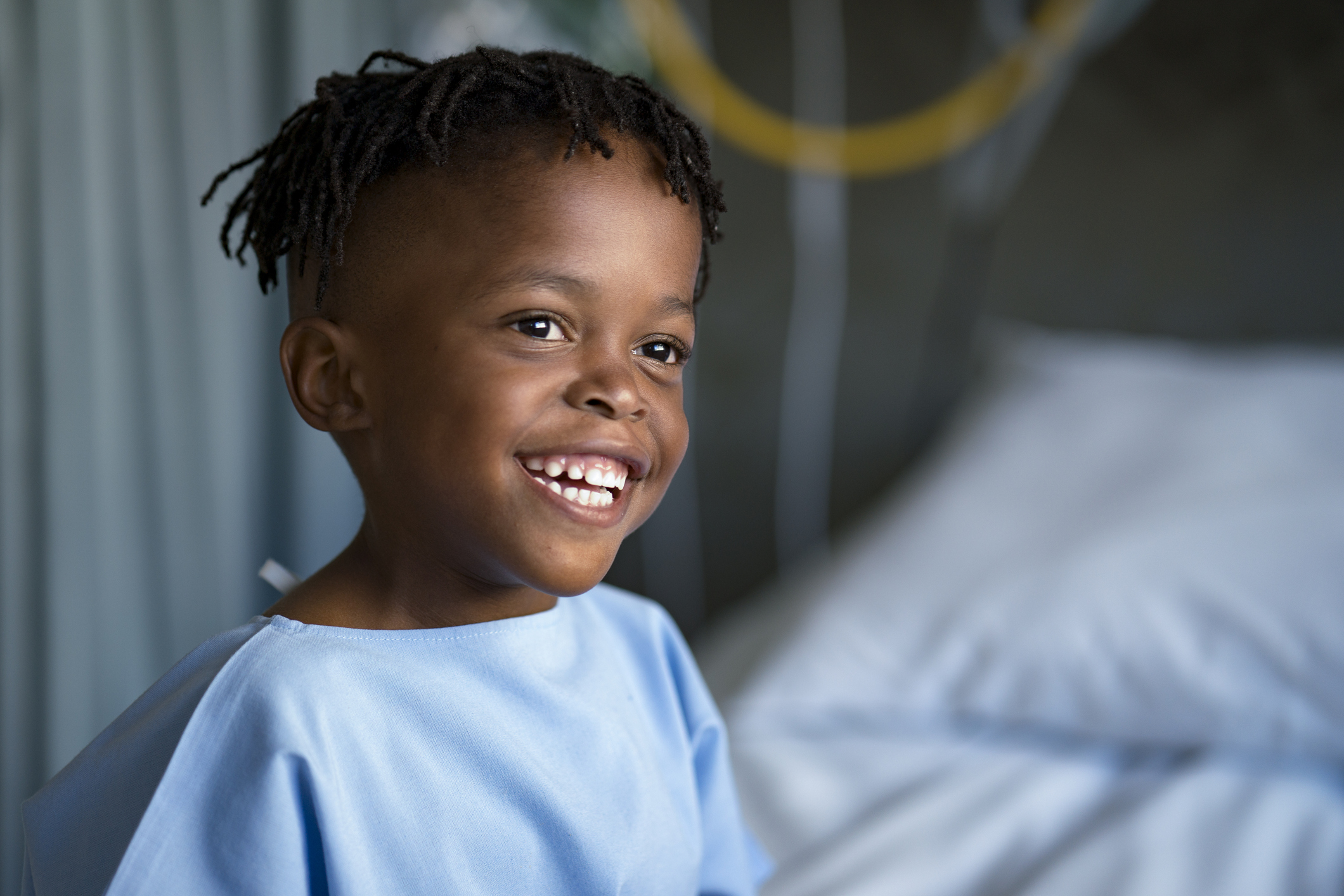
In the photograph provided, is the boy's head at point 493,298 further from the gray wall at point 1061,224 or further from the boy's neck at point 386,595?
the gray wall at point 1061,224

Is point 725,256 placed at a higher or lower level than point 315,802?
higher

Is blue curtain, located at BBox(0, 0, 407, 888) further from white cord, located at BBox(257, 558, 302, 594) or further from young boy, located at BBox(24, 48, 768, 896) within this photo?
young boy, located at BBox(24, 48, 768, 896)

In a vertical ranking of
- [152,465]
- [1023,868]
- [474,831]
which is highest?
[152,465]

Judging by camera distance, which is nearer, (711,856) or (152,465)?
(711,856)

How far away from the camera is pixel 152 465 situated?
1.02 m

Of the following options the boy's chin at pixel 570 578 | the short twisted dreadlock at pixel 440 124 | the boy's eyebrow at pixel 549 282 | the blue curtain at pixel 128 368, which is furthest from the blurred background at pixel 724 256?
the boy's chin at pixel 570 578

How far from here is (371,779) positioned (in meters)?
0.51

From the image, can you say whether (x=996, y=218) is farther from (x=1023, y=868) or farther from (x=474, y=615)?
(x=474, y=615)

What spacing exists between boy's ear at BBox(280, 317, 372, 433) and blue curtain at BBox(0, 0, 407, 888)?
349 millimetres

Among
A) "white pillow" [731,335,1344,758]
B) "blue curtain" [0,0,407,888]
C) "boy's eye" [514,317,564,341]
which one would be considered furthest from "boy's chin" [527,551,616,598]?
"white pillow" [731,335,1344,758]

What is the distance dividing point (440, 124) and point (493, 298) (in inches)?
3.8

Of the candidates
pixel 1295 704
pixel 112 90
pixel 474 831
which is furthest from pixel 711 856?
pixel 112 90

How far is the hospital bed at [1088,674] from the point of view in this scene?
890mm

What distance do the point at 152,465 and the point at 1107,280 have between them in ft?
4.51
